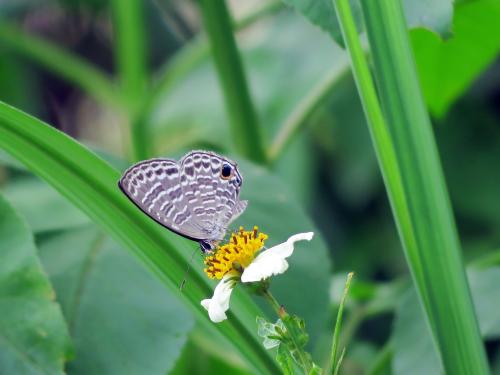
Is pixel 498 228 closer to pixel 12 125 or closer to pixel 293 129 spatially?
pixel 293 129

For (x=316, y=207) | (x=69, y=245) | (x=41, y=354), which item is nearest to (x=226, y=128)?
(x=316, y=207)

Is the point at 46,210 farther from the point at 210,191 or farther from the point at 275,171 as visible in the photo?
the point at 275,171

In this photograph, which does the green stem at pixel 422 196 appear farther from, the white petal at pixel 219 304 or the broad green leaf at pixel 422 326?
the broad green leaf at pixel 422 326

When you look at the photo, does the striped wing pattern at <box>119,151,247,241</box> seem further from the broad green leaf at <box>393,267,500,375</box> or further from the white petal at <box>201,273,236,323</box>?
the broad green leaf at <box>393,267,500,375</box>

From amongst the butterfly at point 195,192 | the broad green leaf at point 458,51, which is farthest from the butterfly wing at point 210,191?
the broad green leaf at point 458,51

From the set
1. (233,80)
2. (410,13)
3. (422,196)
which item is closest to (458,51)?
(233,80)
